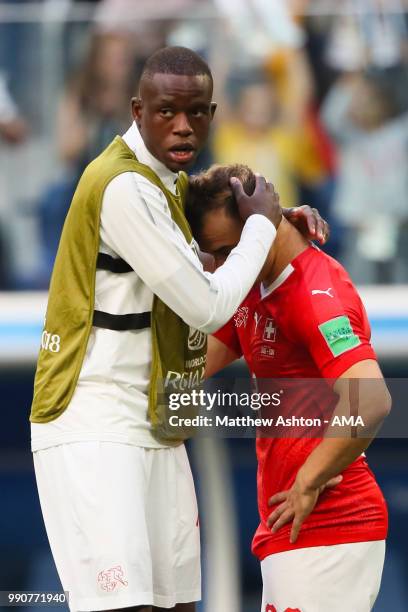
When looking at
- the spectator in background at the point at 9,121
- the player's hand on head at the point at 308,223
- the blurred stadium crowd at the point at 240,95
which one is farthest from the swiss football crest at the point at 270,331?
the spectator in background at the point at 9,121

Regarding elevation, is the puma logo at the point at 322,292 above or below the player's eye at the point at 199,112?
below

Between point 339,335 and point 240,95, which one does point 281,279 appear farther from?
point 240,95

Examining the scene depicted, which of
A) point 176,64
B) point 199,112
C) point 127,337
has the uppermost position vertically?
point 176,64

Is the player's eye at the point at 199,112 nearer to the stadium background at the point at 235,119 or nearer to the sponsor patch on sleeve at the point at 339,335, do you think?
the sponsor patch on sleeve at the point at 339,335

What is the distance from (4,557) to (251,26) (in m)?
2.52

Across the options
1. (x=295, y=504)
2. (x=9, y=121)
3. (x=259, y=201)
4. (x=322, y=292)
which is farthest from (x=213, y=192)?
(x=9, y=121)

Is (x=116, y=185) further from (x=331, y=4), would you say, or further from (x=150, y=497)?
(x=331, y=4)

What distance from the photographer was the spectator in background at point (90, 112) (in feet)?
17.0

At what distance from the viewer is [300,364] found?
3.21 m

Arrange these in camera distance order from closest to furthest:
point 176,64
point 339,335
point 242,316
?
point 176,64, point 339,335, point 242,316

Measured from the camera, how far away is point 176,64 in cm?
287

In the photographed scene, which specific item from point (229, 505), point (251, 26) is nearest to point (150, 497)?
point (229, 505)

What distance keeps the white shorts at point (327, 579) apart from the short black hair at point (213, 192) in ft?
2.80

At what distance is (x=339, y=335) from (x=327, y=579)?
62 centimetres
